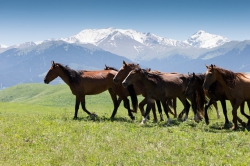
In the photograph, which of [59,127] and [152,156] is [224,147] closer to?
[152,156]

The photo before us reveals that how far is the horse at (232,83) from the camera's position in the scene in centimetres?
1456

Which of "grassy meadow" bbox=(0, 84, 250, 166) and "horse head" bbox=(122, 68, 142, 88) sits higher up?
"horse head" bbox=(122, 68, 142, 88)

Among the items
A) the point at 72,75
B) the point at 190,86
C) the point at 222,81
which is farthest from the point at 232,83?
the point at 72,75

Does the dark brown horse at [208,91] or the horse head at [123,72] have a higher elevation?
the horse head at [123,72]

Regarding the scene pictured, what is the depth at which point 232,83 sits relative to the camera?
47.9 ft

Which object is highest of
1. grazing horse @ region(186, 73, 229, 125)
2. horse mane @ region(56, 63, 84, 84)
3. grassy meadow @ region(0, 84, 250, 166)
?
horse mane @ region(56, 63, 84, 84)

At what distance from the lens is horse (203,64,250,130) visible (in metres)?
→ 14.6

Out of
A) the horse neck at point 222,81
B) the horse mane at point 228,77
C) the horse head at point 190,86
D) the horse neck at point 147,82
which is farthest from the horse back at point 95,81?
the horse mane at point 228,77

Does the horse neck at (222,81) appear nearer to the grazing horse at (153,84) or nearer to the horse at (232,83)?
the horse at (232,83)

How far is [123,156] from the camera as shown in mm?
9703

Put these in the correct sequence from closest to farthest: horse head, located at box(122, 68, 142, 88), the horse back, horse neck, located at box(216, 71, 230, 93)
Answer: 1. horse neck, located at box(216, 71, 230, 93)
2. horse head, located at box(122, 68, 142, 88)
3. the horse back

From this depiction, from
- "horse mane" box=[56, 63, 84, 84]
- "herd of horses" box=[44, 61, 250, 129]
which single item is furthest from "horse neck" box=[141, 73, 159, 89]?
"horse mane" box=[56, 63, 84, 84]

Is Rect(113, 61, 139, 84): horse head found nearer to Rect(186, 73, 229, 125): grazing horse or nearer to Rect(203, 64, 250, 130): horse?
Rect(186, 73, 229, 125): grazing horse

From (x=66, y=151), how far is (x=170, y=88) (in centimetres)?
858
